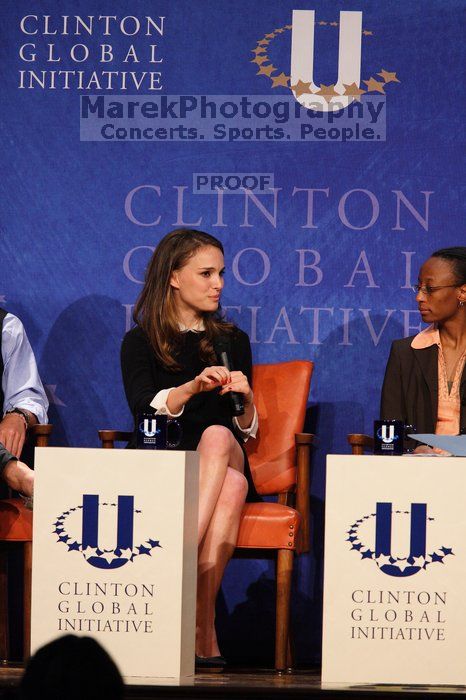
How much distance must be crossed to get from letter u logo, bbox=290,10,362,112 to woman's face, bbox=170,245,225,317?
95 cm

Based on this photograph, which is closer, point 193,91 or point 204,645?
point 204,645

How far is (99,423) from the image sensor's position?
457 centimetres

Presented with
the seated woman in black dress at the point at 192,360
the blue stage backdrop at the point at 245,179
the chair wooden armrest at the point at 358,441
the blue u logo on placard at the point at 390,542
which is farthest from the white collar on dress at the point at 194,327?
the blue u logo on placard at the point at 390,542

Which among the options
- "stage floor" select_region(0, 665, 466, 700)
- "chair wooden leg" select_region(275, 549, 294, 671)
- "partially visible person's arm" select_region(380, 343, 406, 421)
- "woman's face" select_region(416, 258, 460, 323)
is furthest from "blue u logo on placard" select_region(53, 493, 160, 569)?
"woman's face" select_region(416, 258, 460, 323)

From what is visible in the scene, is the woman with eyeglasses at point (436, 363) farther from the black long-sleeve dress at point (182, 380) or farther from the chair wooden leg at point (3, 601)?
the chair wooden leg at point (3, 601)

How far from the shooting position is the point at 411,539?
2889 mm

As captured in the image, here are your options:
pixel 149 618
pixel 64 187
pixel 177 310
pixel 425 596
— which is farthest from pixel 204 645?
pixel 64 187

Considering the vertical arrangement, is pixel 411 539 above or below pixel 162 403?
below

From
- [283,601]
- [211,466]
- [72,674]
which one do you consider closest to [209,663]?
[283,601]

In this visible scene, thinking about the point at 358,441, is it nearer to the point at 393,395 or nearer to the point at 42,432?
the point at 393,395

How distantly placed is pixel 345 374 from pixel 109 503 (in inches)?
72.4

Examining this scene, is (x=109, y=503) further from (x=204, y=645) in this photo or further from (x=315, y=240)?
(x=315, y=240)

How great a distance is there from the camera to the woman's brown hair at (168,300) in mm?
3961

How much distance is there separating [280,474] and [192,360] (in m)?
0.55
